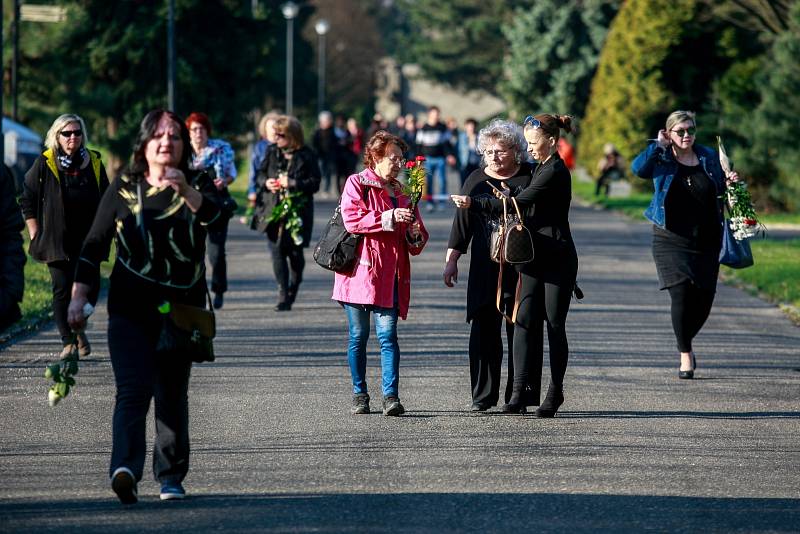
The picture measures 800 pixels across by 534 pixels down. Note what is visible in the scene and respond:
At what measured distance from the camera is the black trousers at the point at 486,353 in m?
9.36

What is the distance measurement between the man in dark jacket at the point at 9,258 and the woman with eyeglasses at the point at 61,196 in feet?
12.1

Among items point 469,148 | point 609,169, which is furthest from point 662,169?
point 609,169

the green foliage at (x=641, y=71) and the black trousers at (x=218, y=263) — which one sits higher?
the green foliage at (x=641, y=71)

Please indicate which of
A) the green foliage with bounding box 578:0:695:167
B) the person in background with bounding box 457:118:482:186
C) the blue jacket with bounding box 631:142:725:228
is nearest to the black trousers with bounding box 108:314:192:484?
the blue jacket with bounding box 631:142:725:228

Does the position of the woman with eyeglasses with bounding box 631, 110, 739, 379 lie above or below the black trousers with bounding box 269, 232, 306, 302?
above

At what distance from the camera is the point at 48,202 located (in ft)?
34.9

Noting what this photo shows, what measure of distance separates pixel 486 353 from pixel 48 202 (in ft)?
10.6

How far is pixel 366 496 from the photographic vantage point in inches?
277

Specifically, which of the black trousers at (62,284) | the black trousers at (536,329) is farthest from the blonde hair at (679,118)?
the black trousers at (62,284)

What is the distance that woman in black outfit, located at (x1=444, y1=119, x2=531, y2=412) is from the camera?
9219mm

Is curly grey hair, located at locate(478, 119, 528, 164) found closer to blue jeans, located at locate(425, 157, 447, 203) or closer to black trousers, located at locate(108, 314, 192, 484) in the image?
black trousers, located at locate(108, 314, 192, 484)

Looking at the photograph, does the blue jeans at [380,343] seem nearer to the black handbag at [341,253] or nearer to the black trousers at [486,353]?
the black handbag at [341,253]

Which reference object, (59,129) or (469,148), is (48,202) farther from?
(469,148)

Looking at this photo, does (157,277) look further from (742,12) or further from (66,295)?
(742,12)
